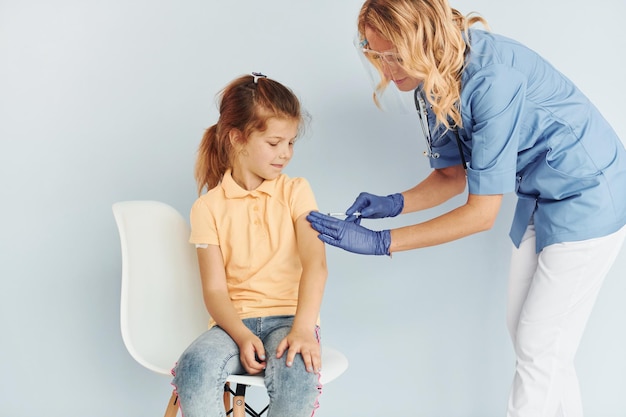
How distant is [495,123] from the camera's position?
1510mm

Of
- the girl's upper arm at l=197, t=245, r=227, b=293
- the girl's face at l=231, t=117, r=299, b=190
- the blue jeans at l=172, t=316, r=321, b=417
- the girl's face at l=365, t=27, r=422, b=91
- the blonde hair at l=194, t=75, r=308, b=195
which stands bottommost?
the blue jeans at l=172, t=316, r=321, b=417

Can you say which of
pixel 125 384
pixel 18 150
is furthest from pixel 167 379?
pixel 18 150

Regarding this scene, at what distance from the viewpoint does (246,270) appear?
1680mm

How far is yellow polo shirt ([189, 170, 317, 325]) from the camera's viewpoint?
1666mm

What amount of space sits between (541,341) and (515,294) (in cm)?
17

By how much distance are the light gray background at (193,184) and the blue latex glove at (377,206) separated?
0.83 ft

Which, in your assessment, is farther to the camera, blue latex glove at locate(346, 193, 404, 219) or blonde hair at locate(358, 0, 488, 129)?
blue latex glove at locate(346, 193, 404, 219)

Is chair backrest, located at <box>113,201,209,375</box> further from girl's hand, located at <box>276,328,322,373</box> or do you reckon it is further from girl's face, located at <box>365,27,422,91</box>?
girl's face, located at <box>365,27,422,91</box>

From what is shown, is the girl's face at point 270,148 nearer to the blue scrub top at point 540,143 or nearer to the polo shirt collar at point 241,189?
the polo shirt collar at point 241,189

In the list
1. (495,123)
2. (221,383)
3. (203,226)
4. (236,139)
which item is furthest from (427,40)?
(221,383)

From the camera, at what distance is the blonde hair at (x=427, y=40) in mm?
1463

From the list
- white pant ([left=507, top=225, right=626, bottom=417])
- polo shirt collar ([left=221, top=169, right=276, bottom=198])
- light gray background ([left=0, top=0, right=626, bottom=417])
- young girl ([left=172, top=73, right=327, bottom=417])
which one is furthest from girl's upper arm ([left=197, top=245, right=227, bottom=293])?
white pant ([left=507, top=225, right=626, bottom=417])

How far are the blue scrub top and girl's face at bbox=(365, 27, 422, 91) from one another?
120mm

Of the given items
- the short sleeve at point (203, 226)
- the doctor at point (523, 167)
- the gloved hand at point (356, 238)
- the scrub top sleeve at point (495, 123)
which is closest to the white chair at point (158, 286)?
the short sleeve at point (203, 226)
